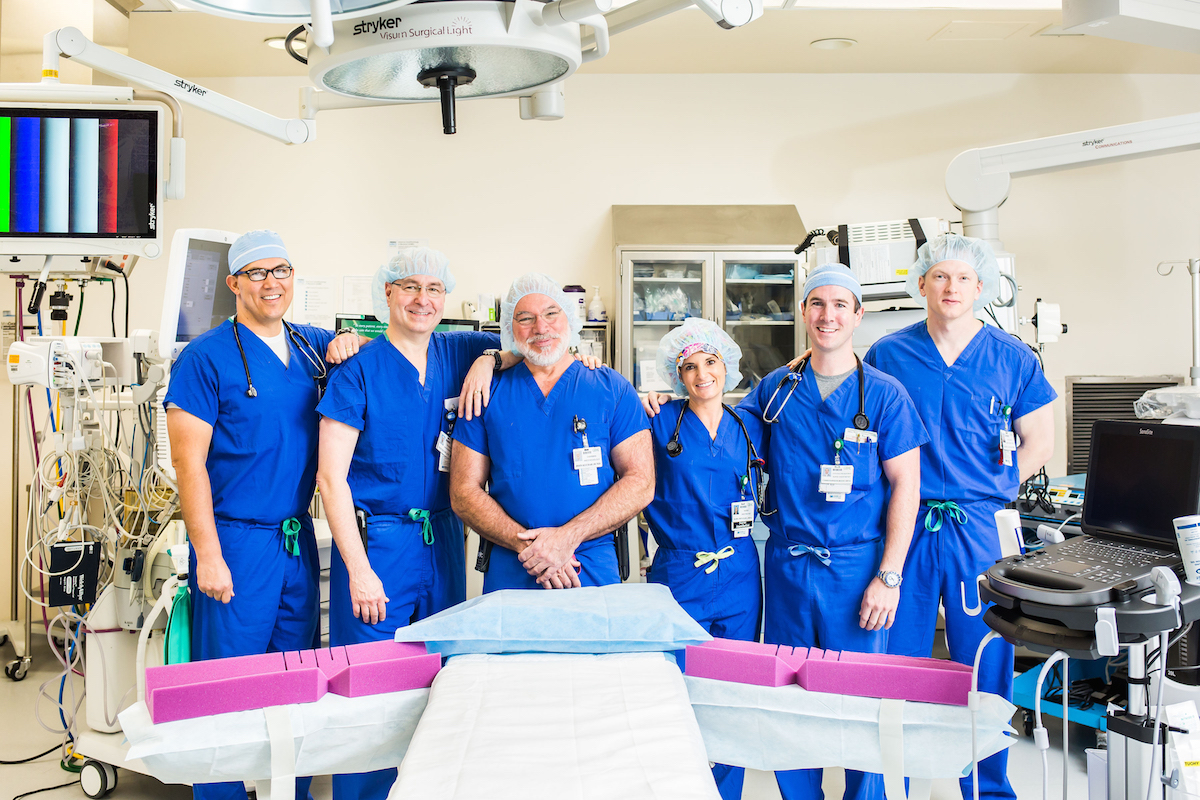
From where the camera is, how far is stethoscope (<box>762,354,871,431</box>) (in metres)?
2.15

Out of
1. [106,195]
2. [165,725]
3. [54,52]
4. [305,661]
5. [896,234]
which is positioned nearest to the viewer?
[165,725]

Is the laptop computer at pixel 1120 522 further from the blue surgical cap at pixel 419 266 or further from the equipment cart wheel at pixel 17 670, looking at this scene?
the equipment cart wheel at pixel 17 670

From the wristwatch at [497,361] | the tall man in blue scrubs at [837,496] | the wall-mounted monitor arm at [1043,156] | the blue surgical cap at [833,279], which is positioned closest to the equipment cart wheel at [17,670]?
the wristwatch at [497,361]

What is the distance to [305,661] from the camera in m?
1.43

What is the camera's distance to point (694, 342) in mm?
2287

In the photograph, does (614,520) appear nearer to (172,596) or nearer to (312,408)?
(312,408)

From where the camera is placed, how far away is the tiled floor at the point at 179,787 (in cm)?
265

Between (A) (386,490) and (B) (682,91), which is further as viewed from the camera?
(B) (682,91)

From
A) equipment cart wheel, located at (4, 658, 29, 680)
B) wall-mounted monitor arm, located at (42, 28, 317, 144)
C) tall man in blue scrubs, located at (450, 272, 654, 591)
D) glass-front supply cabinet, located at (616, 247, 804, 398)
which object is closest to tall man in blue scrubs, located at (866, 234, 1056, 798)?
tall man in blue scrubs, located at (450, 272, 654, 591)

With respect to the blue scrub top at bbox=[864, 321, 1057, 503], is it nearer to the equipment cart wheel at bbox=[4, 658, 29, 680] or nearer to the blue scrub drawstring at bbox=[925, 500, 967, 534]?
the blue scrub drawstring at bbox=[925, 500, 967, 534]

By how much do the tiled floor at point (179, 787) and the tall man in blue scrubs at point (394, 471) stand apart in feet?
3.07

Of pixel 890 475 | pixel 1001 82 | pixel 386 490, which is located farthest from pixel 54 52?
pixel 1001 82

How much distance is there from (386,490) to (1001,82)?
14.0 feet

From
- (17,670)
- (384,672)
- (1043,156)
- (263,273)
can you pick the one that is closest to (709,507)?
(384,672)
